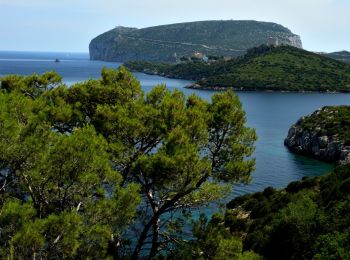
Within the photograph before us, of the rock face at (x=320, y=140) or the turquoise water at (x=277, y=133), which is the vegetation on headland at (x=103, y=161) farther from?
the rock face at (x=320, y=140)

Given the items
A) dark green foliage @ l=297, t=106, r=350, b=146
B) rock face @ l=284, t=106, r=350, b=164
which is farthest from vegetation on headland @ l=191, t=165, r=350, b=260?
dark green foliage @ l=297, t=106, r=350, b=146

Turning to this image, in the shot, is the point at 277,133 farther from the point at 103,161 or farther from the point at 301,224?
the point at 103,161

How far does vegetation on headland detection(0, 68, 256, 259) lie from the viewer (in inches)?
508

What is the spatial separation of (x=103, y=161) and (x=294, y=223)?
656 inches

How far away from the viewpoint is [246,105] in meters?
131

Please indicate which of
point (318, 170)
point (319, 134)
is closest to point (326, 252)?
point (318, 170)

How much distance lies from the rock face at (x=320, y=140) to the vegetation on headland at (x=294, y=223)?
77.0 feet

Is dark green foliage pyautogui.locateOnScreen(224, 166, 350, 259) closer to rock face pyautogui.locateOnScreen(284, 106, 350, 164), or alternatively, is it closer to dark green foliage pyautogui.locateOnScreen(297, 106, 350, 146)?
rock face pyautogui.locateOnScreen(284, 106, 350, 164)

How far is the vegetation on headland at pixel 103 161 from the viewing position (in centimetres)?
1290

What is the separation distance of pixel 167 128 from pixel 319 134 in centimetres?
6069

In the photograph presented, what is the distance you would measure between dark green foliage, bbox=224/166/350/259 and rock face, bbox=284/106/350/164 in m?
24.7

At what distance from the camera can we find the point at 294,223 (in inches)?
1054

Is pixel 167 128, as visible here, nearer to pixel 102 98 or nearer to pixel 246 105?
pixel 102 98

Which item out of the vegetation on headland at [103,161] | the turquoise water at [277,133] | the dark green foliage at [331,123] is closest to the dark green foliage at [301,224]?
the vegetation on headland at [103,161]
